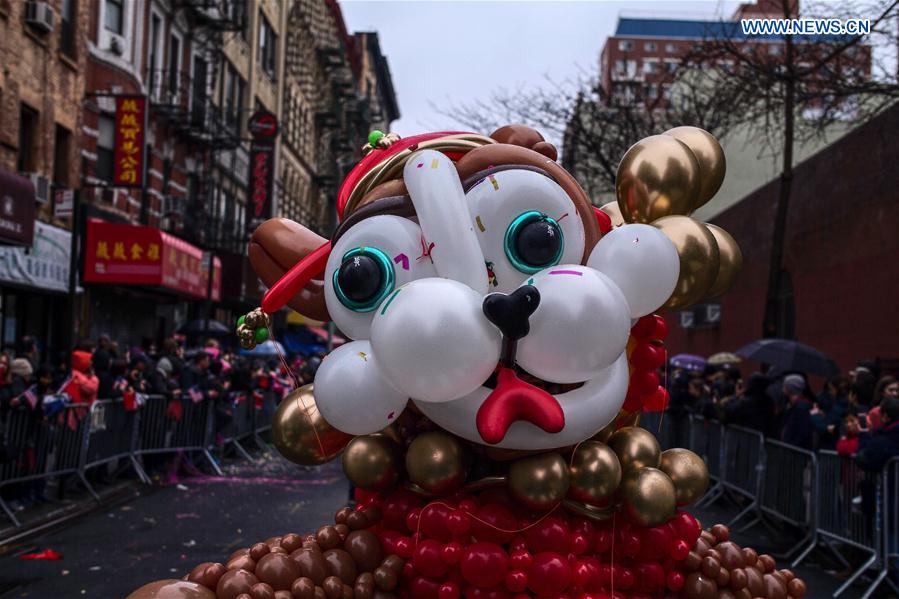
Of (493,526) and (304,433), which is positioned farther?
(304,433)

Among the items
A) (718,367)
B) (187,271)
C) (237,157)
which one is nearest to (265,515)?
(187,271)

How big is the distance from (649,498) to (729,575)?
18.9 inches

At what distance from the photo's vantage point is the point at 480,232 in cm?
282

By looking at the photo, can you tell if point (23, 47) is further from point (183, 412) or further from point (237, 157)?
point (237, 157)

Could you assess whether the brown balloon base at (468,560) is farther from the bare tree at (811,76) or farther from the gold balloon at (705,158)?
the bare tree at (811,76)

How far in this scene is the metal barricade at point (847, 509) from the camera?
770cm

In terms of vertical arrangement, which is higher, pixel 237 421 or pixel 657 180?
pixel 657 180

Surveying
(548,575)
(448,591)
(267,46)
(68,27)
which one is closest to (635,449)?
(548,575)

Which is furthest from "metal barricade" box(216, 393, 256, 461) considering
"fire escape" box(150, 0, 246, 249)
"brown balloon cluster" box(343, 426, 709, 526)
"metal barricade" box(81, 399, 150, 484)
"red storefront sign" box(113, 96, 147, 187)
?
"brown balloon cluster" box(343, 426, 709, 526)

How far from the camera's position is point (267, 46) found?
38.3 metres

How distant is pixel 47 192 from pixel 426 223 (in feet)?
52.2

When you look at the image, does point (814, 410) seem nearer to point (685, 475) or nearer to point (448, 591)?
point (685, 475)

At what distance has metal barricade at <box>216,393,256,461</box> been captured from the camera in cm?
1530

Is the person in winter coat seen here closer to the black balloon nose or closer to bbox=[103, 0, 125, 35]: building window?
the black balloon nose
